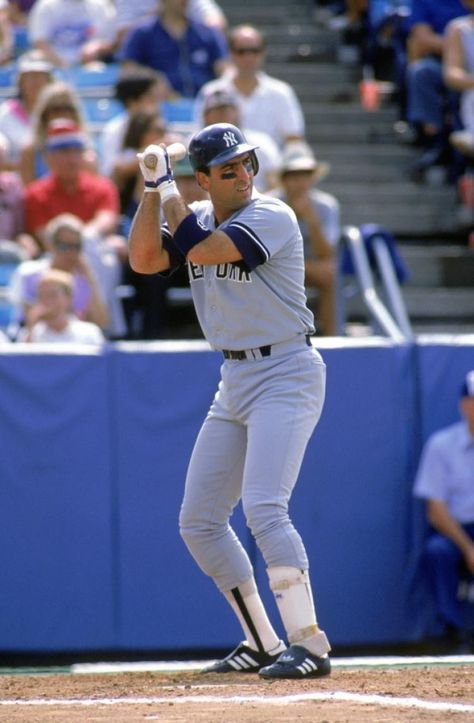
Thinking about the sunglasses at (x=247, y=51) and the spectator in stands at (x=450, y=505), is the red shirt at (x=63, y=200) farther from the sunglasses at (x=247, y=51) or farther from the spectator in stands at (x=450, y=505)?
the spectator in stands at (x=450, y=505)

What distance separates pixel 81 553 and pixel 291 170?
9.27ft

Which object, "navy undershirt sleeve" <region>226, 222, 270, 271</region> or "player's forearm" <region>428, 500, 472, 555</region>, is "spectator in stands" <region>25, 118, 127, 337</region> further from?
"navy undershirt sleeve" <region>226, 222, 270, 271</region>

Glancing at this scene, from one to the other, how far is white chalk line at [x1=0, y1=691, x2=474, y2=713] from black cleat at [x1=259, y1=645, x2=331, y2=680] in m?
0.24

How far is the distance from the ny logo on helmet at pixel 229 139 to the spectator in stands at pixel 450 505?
295 centimetres

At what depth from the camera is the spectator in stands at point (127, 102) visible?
9.77 m

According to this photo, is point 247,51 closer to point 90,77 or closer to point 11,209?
point 90,77

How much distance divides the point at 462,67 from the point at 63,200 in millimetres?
3286

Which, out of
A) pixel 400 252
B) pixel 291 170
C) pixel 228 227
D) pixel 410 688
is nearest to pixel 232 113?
pixel 291 170

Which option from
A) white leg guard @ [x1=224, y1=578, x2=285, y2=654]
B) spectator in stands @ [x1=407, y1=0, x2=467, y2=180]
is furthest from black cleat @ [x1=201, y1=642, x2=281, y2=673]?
spectator in stands @ [x1=407, y1=0, x2=467, y2=180]

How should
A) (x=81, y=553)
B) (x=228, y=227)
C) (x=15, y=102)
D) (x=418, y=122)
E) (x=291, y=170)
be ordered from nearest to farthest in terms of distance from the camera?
(x=228, y=227) < (x=81, y=553) < (x=291, y=170) < (x=15, y=102) < (x=418, y=122)

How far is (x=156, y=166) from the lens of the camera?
5137 mm

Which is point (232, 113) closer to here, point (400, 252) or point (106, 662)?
point (400, 252)

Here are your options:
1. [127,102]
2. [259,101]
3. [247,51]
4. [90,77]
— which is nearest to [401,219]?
[259,101]

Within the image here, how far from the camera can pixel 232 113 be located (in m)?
9.26
